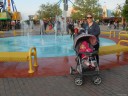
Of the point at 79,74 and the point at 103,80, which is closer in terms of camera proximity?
the point at 79,74

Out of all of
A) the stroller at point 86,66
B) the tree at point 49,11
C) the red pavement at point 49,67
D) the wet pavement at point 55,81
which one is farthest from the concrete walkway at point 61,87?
the tree at point 49,11

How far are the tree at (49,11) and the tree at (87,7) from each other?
271 inches

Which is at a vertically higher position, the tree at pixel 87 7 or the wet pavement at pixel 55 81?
the tree at pixel 87 7

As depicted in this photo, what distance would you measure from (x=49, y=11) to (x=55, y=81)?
6380cm

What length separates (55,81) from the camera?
21.6 ft

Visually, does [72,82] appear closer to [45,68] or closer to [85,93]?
[85,93]

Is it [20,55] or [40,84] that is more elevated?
[20,55]

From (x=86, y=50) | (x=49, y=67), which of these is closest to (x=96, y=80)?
(x=86, y=50)

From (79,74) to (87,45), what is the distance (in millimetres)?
862

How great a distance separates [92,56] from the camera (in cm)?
639

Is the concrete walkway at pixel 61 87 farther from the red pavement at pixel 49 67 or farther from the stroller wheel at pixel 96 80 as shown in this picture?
the red pavement at pixel 49 67

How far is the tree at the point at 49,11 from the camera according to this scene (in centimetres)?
6746

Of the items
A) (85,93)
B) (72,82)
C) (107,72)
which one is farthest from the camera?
(107,72)

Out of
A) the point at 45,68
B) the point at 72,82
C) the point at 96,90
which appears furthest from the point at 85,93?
the point at 45,68
